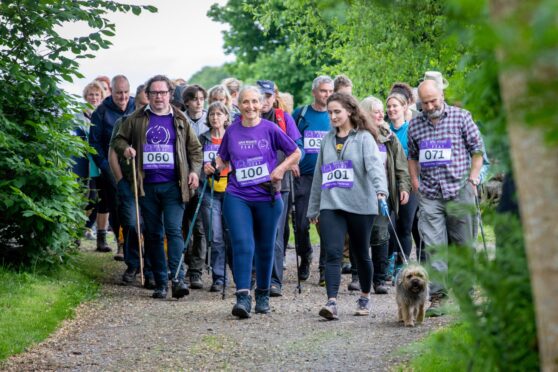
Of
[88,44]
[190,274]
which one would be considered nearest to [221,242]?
[190,274]

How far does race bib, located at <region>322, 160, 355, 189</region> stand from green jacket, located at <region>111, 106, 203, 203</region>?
233 cm

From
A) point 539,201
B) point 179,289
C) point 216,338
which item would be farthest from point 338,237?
point 539,201

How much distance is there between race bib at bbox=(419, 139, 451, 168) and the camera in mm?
10500

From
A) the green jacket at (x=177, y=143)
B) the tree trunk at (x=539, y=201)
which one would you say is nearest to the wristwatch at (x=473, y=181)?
the green jacket at (x=177, y=143)

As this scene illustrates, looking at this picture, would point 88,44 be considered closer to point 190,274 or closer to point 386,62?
point 190,274

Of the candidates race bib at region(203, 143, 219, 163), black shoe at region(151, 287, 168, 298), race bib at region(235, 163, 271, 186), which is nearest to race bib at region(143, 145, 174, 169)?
race bib at region(203, 143, 219, 163)

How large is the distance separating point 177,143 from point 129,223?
1.80 metres

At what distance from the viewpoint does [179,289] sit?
12.3 meters

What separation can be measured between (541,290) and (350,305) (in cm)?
859

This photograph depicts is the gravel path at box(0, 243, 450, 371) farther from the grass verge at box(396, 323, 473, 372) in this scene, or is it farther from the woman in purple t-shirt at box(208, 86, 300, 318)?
the woman in purple t-shirt at box(208, 86, 300, 318)

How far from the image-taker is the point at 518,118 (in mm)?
2826

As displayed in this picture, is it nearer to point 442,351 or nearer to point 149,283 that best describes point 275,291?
point 149,283

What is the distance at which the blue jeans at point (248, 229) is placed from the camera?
35.2ft

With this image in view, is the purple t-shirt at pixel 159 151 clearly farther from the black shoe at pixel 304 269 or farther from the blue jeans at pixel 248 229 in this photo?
the black shoe at pixel 304 269
